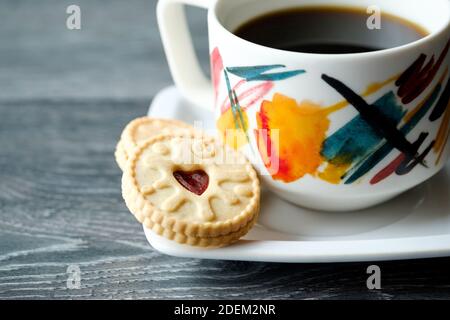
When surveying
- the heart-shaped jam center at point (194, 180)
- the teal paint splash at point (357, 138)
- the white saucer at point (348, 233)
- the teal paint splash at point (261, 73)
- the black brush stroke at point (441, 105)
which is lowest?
the white saucer at point (348, 233)

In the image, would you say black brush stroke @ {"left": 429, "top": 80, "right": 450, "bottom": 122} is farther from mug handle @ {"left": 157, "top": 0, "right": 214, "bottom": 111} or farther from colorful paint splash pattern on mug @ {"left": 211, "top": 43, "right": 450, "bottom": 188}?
mug handle @ {"left": 157, "top": 0, "right": 214, "bottom": 111}

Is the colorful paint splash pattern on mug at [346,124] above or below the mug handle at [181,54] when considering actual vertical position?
below

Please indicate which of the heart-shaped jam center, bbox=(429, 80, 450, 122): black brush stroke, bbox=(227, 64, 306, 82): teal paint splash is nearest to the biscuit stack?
the heart-shaped jam center

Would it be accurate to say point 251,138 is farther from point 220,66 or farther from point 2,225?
point 2,225

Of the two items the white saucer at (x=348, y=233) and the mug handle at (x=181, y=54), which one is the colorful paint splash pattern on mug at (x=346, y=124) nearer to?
the white saucer at (x=348, y=233)

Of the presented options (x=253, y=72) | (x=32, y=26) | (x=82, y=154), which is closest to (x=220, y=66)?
(x=253, y=72)

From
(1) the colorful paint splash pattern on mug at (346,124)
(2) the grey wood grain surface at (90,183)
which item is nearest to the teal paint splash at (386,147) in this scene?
(1) the colorful paint splash pattern on mug at (346,124)

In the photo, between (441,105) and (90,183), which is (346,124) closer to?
(441,105)
